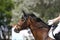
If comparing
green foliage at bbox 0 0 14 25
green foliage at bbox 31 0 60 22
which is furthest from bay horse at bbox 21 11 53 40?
green foliage at bbox 0 0 14 25

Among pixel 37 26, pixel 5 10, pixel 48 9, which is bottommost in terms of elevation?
pixel 37 26

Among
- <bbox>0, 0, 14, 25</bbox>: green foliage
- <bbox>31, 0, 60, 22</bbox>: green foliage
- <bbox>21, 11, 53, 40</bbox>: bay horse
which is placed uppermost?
<bbox>0, 0, 14, 25</bbox>: green foliage

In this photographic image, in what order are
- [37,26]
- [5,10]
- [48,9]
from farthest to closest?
[5,10] → [48,9] → [37,26]

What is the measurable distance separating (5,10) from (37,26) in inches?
903

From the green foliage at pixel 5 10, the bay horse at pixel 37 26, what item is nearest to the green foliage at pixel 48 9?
the green foliage at pixel 5 10

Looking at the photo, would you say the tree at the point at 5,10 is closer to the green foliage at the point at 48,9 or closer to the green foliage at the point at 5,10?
the green foliage at the point at 5,10

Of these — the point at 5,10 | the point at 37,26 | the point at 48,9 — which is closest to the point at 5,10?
the point at 5,10

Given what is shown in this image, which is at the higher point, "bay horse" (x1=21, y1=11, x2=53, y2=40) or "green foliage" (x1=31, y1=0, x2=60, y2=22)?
"green foliage" (x1=31, y1=0, x2=60, y2=22)

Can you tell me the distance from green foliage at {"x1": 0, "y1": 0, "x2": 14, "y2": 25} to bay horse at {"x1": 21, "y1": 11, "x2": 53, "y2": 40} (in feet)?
71.8

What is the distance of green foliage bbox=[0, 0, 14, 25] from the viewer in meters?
33.8

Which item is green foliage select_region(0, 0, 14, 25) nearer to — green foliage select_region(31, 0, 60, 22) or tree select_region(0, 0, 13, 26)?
tree select_region(0, 0, 13, 26)

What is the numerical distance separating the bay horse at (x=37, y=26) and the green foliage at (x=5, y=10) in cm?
2187

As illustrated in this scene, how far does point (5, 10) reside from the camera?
34.4 m

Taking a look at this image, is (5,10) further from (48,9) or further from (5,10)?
(48,9)
